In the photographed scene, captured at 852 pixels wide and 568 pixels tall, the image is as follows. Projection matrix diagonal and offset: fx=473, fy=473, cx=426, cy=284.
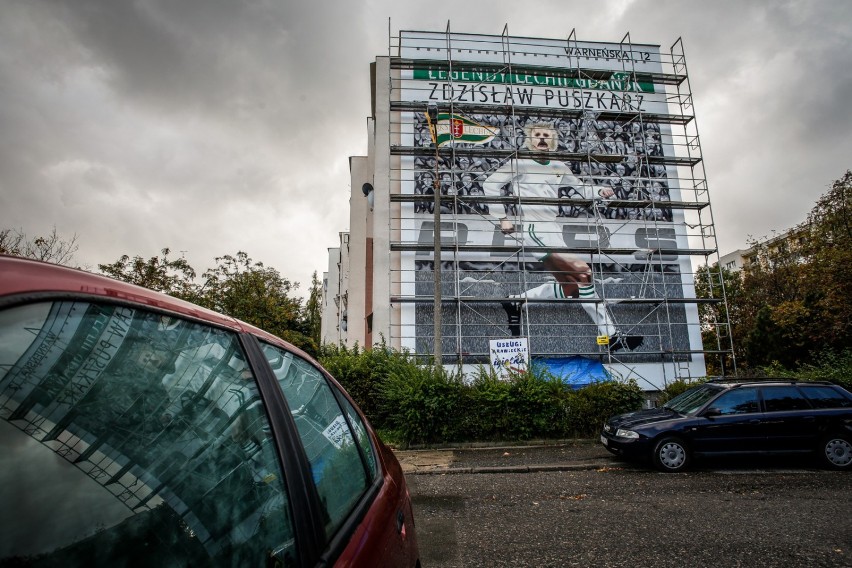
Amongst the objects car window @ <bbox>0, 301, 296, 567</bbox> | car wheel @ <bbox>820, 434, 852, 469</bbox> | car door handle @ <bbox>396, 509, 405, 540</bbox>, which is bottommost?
car wheel @ <bbox>820, 434, 852, 469</bbox>

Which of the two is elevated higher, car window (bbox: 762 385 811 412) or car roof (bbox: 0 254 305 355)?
car roof (bbox: 0 254 305 355)

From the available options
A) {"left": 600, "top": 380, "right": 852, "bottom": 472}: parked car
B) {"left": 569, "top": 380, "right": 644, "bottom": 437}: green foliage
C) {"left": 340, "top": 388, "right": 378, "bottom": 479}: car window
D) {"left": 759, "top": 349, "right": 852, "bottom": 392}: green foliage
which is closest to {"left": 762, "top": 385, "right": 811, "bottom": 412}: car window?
{"left": 600, "top": 380, "right": 852, "bottom": 472}: parked car

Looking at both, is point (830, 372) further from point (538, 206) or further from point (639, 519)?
point (639, 519)

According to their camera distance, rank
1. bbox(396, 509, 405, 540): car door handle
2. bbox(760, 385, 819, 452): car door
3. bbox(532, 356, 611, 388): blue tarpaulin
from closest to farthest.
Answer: bbox(396, 509, 405, 540): car door handle
bbox(760, 385, 819, 452): car door
bbox(532, 356, 611, 388): blue tarpaulin

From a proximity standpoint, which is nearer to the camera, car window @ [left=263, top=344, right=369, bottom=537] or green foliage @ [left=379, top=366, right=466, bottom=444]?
car window @ [left=263, top=344, right=369, bottom=537]

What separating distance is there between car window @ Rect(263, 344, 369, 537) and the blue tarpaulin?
611 inches

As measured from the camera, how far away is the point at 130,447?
0.87 meters

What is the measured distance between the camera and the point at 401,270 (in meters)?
17.7

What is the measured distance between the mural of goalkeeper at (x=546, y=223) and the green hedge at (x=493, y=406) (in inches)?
232

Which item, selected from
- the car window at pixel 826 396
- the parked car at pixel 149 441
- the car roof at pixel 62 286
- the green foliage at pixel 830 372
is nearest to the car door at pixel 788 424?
the car window at pixel 826 396

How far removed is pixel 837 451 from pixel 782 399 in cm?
112

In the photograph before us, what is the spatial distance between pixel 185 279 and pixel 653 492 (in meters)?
20.9

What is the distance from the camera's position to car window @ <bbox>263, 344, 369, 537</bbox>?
1497 mm

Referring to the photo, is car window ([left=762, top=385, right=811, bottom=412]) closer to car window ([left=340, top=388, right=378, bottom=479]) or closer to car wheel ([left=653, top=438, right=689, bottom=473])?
car wheel ([left=653, top=438, right=689, bottom=473])
